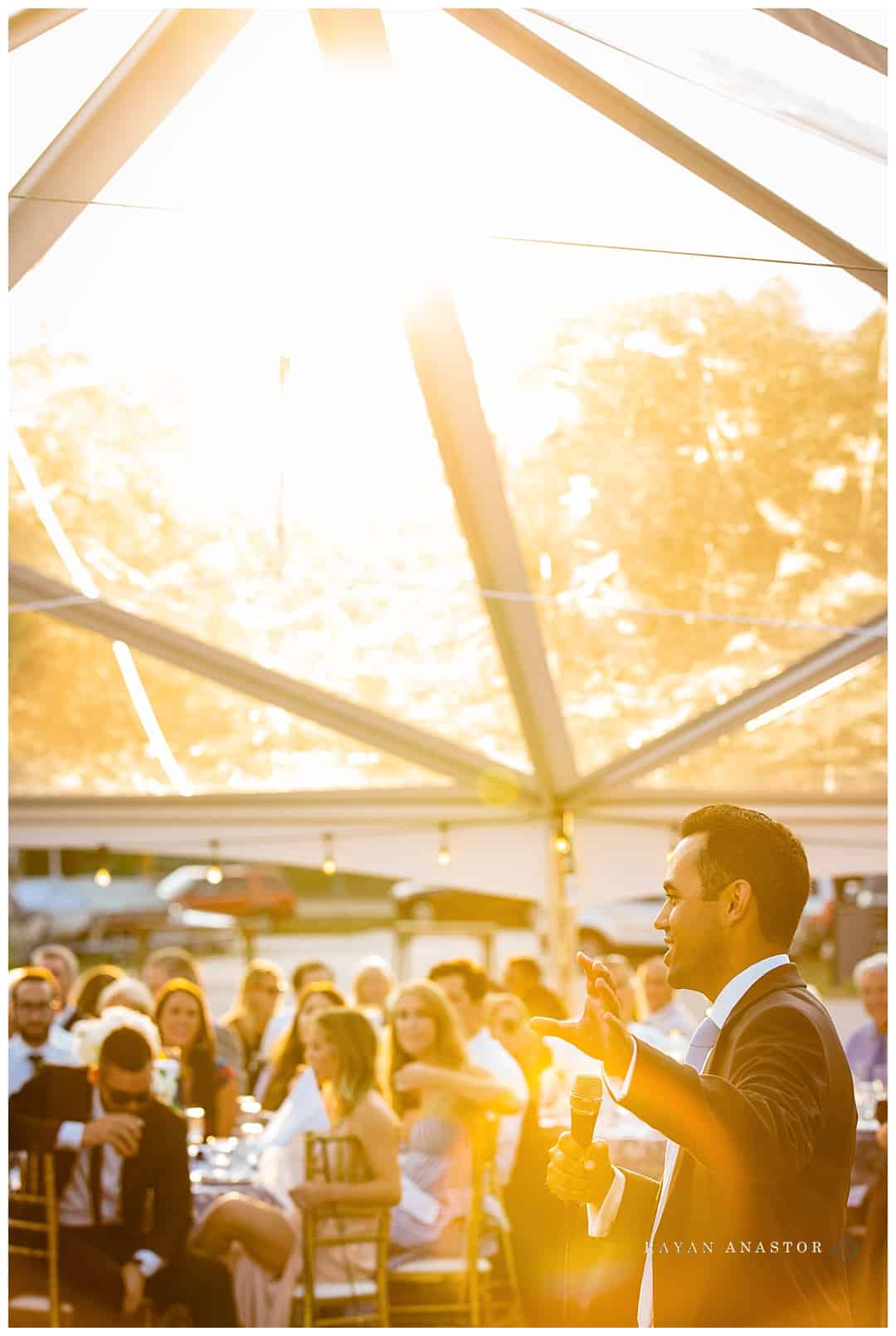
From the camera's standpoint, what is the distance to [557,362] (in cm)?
462

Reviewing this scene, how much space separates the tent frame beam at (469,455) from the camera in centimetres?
348

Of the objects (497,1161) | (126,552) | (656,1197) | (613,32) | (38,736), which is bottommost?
(497,1161)

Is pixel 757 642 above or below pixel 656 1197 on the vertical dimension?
above

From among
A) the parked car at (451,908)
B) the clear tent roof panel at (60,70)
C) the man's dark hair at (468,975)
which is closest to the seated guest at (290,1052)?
the man's dark hair at (468,975)

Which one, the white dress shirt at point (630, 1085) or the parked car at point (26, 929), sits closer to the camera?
the white dress shirt at point (630, 1085)

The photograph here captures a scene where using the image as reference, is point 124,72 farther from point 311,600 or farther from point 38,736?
point 38,736

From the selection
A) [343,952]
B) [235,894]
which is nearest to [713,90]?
[343,952]

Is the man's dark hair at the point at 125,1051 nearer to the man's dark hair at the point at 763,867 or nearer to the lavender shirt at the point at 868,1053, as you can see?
the man's dark hair at the point at 763,867

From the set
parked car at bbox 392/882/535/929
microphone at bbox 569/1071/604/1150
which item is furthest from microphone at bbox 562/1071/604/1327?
parked car at bbox 392/882/535/929

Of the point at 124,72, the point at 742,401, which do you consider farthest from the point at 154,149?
the point at 742,401

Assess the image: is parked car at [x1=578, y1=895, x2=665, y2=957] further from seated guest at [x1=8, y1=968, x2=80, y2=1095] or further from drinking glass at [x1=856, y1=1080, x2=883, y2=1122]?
seated guest at [x1=8, y1=968, x2=80, y2=1095]

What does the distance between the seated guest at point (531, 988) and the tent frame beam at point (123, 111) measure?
3903mm

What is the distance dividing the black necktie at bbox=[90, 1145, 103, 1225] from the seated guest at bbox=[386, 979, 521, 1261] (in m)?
1.05

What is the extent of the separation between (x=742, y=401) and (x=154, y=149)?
83.0 inches
